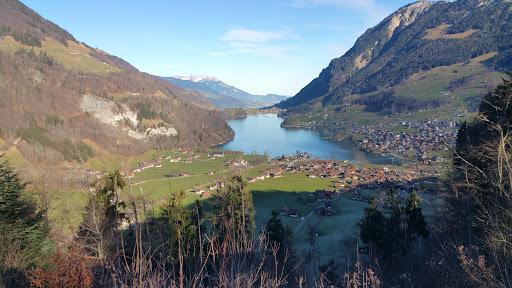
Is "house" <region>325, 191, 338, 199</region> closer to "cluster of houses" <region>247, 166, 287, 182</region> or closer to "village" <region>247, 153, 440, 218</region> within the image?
"village" <region>247, 153, 440, 218</region>

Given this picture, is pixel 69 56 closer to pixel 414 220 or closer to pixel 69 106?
pixel 69 106

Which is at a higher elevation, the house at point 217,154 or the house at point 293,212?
the house at point 293,212

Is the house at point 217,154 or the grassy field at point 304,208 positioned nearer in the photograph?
the grassy field at point 304,208

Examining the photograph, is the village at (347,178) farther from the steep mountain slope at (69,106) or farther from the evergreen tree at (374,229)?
the steep mountain slope at (69,106)

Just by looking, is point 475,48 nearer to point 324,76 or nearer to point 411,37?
point 411,37

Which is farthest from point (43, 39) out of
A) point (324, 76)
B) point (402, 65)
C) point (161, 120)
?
point (324, 76)

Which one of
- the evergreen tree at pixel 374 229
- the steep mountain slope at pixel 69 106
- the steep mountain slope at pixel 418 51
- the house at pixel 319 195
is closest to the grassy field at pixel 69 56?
the steep mountain slope at pixel 69 106

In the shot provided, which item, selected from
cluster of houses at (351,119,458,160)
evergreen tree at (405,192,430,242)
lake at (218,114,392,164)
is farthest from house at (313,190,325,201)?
cluster of houses at (351,119,458,160)

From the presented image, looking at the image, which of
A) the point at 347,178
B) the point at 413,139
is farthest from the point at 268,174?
the point at 413,139
